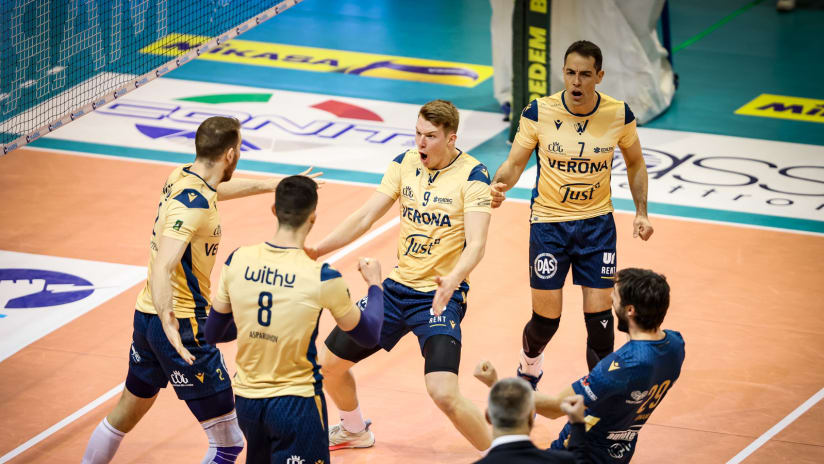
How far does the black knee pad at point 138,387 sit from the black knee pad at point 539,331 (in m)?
2.97

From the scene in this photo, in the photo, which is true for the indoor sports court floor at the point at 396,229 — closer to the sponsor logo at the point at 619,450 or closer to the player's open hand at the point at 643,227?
the player's open hand at the point at 643,227

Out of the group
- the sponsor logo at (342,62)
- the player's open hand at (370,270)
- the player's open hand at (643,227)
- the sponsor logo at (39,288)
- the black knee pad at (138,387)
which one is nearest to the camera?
the player's open hand at (370,270)

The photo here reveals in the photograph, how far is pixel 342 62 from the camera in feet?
63.4

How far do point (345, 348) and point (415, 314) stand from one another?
0.57m

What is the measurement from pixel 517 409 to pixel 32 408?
5018mm

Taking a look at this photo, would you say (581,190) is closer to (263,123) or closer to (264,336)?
(264,336)

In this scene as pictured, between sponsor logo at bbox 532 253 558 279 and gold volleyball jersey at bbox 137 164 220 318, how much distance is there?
2.69 m

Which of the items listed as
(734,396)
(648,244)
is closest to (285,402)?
(734,396)

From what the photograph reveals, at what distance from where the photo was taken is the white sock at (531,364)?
336 inches

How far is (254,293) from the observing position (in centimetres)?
554

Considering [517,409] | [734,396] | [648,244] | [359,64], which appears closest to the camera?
[517,409]

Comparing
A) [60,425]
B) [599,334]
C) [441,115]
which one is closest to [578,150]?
[599,334]

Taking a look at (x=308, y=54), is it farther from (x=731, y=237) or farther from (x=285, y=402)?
(x=285, y=402)

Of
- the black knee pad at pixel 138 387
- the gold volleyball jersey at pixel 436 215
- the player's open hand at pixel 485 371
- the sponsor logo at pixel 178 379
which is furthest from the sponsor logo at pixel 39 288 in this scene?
the player's open hand at pixel 485 371
